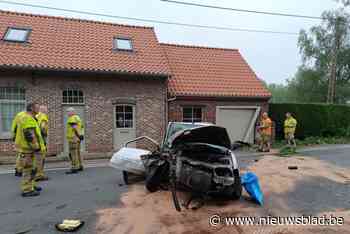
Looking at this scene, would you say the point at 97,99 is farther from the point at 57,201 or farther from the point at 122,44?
the point at 57,201

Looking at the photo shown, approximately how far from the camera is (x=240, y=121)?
12172mm

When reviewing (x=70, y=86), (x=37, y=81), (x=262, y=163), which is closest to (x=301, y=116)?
(x=262, y=163)

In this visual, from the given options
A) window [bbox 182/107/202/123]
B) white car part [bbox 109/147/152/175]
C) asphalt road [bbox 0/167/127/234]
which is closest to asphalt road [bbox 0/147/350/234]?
asphalt road [bbox 0/167/127/234]

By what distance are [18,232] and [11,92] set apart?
711cm

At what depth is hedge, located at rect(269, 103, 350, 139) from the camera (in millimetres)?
13531

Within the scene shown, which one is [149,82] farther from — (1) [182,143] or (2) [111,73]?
(1) [182,143]

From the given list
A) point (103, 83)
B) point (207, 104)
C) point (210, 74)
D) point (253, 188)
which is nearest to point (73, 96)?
point (103, 83)

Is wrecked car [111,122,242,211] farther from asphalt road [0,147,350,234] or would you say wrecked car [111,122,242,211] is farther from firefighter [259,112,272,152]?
firefighter [259,112,272,152]

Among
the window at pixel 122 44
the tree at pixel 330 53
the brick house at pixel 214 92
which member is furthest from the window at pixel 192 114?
the tree at pixel 330 53

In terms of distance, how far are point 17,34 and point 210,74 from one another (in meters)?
9.39

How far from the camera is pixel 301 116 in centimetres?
1384

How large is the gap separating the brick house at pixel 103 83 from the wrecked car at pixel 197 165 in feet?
16.6

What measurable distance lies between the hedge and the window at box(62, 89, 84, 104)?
10563 mm

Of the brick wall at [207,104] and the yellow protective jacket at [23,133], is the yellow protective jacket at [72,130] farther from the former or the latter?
the brick wall at [207,104]
